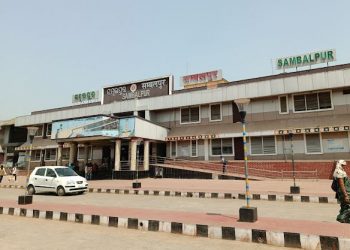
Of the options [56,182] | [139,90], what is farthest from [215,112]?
[56,182]

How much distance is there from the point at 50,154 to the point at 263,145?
29.9 metres

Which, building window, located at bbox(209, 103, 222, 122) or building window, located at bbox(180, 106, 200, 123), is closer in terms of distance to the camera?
building window, located at bbox(209, 103, 222, 122)

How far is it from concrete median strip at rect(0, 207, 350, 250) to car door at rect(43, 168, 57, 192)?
23.4 ft

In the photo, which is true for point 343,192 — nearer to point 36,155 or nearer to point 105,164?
point 105,164

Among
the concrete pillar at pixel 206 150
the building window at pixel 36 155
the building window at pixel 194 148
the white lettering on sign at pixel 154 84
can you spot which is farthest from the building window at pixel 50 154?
the concrete pillar at pixel 206 150

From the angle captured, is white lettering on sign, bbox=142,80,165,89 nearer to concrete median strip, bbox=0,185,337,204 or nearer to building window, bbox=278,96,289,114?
building window, bbox=278,96,289,114

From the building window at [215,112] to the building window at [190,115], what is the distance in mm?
1551

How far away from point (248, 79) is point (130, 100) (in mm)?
14080

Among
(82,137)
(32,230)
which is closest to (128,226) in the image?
(32,230)

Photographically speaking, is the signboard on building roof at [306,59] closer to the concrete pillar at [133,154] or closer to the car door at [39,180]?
the concrete pillar at [133,154]

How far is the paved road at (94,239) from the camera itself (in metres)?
5.81

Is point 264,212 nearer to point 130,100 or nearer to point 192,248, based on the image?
point 192,248

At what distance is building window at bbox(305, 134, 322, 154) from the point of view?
23078mm

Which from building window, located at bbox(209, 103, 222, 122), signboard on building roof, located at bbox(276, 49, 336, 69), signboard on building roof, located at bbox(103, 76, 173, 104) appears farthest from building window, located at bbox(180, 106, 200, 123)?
signboard on building roof, located at bbox(276, 49, 336, 69)
